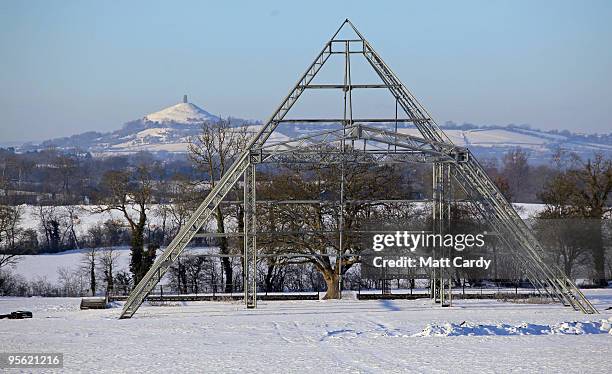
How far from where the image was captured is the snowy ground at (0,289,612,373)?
69.1 feet

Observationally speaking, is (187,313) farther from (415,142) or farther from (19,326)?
(415,142)

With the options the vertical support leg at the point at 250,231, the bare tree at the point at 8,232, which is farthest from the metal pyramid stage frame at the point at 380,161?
the bare tree at the point at 8,232

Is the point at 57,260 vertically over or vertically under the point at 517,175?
under

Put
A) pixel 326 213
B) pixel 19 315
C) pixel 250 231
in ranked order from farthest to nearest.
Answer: pixel 326 213 < pixel 250 231 < pixel 19 315

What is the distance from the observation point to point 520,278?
42.2 metres

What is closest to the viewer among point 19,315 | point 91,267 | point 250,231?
point 19,315

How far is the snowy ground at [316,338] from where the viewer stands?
2106 centimetres

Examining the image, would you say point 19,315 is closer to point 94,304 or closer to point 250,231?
point 94,304

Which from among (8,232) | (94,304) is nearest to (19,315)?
(94,304)

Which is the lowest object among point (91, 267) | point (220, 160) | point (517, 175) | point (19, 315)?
point (19, 315)

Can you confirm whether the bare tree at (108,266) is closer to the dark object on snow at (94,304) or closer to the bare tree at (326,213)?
the dark object on snow at (94,304)

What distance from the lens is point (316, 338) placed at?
2561 cm

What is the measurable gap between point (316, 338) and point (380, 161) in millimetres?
9631

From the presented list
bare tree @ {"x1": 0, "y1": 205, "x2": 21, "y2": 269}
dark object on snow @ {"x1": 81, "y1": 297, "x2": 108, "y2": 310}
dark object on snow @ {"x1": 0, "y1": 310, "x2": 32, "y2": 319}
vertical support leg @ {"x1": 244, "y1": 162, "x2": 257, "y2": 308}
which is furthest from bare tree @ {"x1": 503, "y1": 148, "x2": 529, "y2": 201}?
dark object on snow @ {"x1": 0, "y1": 310, "x2": 32, "y2": 319}
